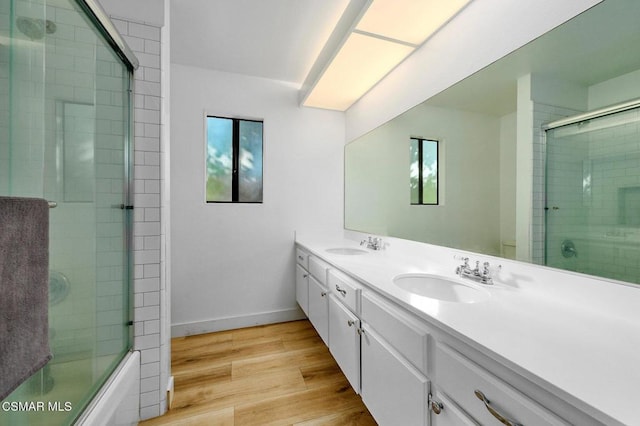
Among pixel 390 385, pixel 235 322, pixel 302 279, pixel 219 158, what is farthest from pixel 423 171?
pixel 235 322

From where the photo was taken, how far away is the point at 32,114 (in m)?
0.87

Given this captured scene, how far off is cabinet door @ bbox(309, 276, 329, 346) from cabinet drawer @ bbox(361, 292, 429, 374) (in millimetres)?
562

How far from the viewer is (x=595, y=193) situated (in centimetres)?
86

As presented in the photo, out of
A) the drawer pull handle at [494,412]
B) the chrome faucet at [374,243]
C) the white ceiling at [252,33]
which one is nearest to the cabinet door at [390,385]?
the drawer pull handle at [494,412]

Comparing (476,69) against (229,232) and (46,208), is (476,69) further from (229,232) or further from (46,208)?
A: (229,232)

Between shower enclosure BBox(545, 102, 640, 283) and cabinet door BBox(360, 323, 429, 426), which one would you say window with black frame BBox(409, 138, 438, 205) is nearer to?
shower enclosure BBox(545, 102, 640, 283)

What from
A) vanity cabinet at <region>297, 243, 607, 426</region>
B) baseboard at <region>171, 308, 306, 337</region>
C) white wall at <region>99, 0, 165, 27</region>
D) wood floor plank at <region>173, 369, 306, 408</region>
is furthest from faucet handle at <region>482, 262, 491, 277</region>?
white wall at <region>99, 0, 165, 27</region>

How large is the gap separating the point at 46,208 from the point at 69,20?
911 millimetres

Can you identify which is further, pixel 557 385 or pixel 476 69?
pixel 476 69

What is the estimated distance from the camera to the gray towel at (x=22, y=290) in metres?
0.57

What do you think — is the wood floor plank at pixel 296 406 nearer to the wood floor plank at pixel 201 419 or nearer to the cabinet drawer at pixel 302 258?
the wood floor plank at pixel 201 419

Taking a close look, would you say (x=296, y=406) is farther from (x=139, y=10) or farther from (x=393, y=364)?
(x=139, y=10)

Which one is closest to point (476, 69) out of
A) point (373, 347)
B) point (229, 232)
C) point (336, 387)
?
point (373, 347)

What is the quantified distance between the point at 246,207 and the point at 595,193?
7.57ft
